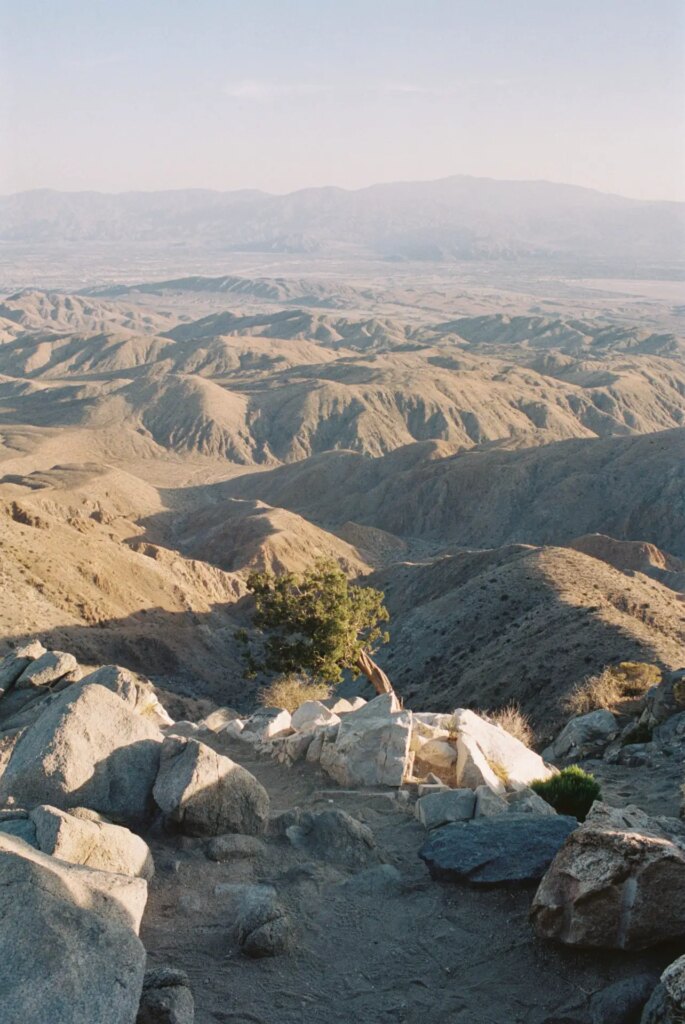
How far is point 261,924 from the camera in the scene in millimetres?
9648

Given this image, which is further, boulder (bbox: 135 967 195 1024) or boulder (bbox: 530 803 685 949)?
boulder (bbox: 530 803 685 949)

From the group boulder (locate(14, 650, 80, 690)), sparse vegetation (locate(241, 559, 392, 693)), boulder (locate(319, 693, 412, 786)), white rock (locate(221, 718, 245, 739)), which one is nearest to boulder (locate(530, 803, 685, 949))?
boulder (locate(319, 693, 412, 786))

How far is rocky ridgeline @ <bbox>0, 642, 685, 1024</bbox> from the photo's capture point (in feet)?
23.1

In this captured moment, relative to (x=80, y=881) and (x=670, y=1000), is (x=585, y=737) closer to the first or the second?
(x=670, y=1000)

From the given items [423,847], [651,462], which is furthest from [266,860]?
[651,462]

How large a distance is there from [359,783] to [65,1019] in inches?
365

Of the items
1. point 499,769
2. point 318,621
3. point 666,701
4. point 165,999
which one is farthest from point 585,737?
point 165,999

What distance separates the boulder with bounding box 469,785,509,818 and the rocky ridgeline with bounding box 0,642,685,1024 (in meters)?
0.07

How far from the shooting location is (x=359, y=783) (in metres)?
15.4

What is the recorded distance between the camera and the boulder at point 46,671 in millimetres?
19203

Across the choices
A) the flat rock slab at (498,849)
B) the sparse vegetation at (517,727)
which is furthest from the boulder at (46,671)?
the flat rock slab at (498,849)

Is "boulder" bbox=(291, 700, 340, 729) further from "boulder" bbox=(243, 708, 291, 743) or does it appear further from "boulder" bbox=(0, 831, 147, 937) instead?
"boulder" bbox=(0, 831, 147, 937)

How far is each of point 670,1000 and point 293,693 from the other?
21714 millimetres

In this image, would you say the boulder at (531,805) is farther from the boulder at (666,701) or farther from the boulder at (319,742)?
the boulder at (666,701)
